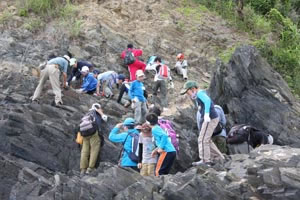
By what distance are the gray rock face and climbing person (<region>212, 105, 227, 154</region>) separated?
233cm

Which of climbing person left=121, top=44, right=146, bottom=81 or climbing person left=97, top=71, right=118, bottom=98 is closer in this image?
climbing person left=97, top=71, right=118, bottom=98

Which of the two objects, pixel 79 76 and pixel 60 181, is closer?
pixel 60 181

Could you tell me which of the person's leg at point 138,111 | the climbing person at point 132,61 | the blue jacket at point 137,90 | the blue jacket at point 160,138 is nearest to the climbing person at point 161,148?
the blue jacket at point 160,138

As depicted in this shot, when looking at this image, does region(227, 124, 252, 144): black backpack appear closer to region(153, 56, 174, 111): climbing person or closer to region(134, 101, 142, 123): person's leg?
region(134, 101, 142, 123): person's leg

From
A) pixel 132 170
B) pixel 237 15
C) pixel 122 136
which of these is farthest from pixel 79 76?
pixel 237 15

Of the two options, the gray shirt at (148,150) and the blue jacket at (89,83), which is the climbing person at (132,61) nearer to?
the blue jacket at (89,83)

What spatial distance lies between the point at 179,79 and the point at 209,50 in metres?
3.08

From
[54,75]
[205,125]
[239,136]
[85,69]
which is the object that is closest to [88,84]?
[85,69]

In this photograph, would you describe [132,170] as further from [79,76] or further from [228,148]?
[79,76]

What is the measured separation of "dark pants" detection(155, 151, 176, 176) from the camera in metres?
11.5

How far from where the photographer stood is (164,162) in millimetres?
11547

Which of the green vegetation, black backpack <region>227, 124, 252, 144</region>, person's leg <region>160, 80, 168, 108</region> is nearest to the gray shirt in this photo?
black backpack <region>227, 124, 252, 144</region>

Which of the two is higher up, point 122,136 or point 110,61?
point 122,136

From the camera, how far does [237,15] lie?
25.9m
